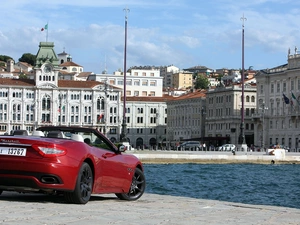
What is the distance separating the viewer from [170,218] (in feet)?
35.4

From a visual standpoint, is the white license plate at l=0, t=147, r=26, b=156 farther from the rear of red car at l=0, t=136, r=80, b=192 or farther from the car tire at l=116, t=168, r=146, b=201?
the car tire at l=116, t=168, r=146, b=201

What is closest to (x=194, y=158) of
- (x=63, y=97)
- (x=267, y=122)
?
(x=267, y=122)

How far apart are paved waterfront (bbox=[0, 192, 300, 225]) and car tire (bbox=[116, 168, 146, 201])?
1.11 ft

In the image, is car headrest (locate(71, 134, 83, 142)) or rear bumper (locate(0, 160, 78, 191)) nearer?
rear bumper (locate(0, 160, 78, 191))

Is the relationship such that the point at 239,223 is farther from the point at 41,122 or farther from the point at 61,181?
the point at 41,122

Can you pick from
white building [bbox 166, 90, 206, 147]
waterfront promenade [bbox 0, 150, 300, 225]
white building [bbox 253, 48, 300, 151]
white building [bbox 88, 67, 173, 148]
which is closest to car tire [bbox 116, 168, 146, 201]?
waterfront promenade [bbox 0, 150, 300, 225]

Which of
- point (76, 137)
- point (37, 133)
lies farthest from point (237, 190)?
point (76, 137)

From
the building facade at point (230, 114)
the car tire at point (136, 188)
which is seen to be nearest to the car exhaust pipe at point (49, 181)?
the car tire at point (136, 188)

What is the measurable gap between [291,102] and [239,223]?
11187cm

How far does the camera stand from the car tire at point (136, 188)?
14078 mm

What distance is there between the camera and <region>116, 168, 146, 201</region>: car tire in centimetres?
1408

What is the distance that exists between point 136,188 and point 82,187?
82.4 inches

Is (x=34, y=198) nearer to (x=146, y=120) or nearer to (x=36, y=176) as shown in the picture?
(x=36, y=176)

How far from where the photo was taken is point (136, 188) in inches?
569
